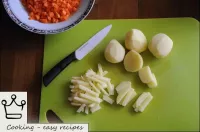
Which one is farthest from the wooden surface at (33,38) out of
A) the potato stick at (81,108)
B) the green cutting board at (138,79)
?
the potato stick at (81,108)

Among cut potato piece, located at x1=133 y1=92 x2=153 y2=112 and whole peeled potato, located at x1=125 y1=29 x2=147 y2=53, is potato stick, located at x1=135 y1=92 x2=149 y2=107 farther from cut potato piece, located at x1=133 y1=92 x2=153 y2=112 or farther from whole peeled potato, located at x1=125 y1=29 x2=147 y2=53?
whole peeled potato, located at x1=125 y1=29 x2=147 y2=53

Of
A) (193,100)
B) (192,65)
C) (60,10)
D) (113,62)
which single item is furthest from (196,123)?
(60,10)

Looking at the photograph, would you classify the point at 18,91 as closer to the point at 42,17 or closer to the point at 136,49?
the point at 42,17

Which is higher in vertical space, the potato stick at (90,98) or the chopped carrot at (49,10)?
the chopped carrot at (49,10)

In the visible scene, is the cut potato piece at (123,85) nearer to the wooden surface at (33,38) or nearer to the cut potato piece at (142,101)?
the cut potato piece at (142,101)

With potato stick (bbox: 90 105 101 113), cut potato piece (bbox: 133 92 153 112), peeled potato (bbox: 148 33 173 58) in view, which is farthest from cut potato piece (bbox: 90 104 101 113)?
peeled potato (bbox: 148 33 173 58)

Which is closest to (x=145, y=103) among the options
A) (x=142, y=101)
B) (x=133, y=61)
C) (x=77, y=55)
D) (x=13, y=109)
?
(x=142, y=101)

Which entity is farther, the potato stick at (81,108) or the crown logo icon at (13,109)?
the potato stick at (81,108)
